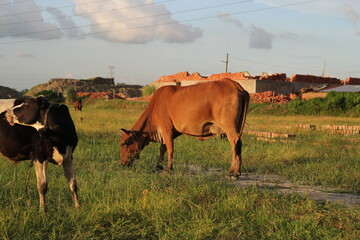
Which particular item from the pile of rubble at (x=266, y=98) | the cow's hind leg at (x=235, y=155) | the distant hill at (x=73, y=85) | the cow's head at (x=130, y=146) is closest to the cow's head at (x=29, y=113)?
the cow's head at (x=130, y=146)

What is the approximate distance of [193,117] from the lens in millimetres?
7680

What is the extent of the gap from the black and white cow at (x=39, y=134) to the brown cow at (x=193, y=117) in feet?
10.8

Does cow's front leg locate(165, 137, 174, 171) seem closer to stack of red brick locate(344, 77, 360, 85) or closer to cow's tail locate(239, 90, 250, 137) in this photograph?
cow's tail locate(239, 90, 250, 137)

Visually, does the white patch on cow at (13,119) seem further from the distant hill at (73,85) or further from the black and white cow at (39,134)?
the distant hill at (73,85)

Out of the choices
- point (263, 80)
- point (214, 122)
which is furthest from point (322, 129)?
point (263, 80)

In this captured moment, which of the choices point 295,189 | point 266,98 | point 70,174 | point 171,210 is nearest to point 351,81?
point 266,98

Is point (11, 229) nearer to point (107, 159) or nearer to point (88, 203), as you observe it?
point (88, 203)

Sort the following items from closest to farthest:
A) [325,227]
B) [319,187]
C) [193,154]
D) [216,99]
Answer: [325,227] → [319,187] → [216,99] → [193,154]

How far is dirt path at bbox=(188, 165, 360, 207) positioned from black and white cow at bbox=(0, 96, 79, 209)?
8.50 feet

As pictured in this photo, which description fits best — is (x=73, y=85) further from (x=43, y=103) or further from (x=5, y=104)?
(x=43, y=103)

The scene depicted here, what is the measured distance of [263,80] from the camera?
3538 centimetres

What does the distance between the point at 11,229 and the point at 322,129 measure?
13.8 m

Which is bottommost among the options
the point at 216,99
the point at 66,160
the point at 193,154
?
the point at 193,154

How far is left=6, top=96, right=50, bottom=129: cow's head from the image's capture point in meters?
4.45
